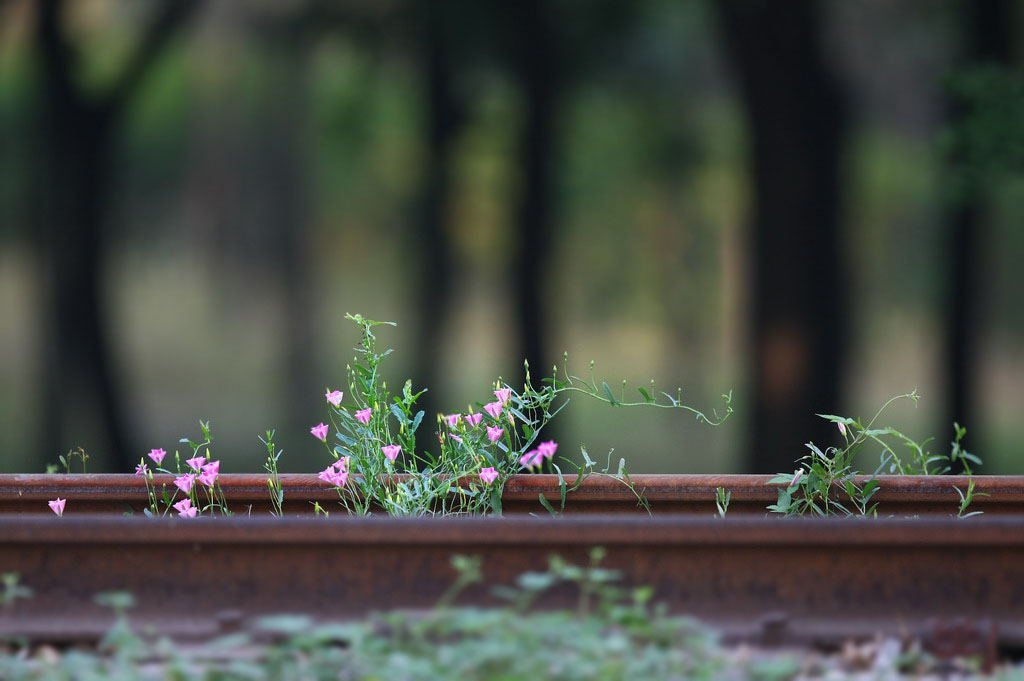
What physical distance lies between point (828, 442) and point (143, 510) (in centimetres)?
510

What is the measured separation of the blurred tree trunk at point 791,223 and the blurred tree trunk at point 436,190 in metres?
2.13

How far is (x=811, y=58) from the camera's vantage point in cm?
731

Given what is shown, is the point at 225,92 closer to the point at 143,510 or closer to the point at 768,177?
the point at 768,177

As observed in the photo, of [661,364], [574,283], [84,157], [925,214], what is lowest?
[661,364]

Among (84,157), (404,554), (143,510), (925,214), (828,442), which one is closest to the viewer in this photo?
(404,554)

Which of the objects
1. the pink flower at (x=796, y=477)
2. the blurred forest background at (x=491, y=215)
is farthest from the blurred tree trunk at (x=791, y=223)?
the pink flower at (x=796, y=477)

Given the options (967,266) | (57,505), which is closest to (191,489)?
(57,505)

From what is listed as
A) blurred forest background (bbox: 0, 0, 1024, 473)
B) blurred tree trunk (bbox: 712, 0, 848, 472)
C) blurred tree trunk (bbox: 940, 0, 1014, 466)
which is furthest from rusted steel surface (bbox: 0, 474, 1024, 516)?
blurred tree trunk (bbox: 940, 0, 1014, 466)

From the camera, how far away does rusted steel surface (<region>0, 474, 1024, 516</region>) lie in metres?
2.83

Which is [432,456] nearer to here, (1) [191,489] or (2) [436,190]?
(1) [191,489]

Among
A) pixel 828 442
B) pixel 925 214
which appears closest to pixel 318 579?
pixel 828 442

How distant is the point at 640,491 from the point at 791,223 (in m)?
4.66

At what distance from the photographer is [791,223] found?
706cm

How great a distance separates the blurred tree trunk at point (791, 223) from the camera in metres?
7.05
